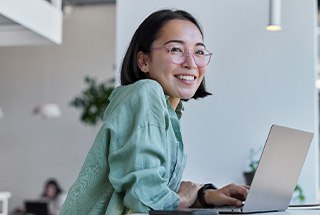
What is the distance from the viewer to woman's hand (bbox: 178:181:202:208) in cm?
146

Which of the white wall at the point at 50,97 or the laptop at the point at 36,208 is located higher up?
the white wall at the point at 50,97

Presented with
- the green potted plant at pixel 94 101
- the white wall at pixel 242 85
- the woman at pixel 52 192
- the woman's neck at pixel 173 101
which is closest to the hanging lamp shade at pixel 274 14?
the white wall at pixel 242 85

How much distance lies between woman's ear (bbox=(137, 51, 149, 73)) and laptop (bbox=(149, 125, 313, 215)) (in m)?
0.37

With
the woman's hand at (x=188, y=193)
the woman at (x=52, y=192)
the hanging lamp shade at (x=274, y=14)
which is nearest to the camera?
the woman's hand at (x=188, y=193)

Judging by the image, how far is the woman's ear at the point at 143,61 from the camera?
153 centimetres

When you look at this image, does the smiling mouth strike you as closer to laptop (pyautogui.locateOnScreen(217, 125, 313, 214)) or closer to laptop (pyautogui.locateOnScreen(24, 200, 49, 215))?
laptop (pyautogui.locateOnScreen(217, 125, 313, 214))

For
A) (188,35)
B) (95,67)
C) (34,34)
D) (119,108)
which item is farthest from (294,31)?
(95,67)

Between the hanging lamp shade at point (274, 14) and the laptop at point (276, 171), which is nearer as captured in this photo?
the laptop at point (276, 171)

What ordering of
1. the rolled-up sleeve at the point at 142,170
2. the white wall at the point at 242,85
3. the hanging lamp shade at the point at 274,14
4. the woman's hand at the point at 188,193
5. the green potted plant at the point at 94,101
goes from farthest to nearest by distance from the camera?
the green potted plant at the point at 94,101 → the white wall at the point at 242,85 → the hanging lamp shade at the point at 274,14 → the woman's hand at the point at 188,193 → the rolled-up sleeve at the point at 142,170

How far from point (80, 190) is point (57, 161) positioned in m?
9.77

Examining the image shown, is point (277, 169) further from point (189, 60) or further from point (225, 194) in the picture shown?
point (189, 60)

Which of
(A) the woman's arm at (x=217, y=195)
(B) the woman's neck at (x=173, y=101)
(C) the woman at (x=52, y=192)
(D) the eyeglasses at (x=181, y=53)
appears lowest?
(C) the woman at (x=52, y=192)

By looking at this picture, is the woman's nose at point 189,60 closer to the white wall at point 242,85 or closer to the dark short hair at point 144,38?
the dark short hair at point 144,38

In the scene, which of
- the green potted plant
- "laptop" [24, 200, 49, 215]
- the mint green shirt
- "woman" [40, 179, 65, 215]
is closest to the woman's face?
the mint green shirt
